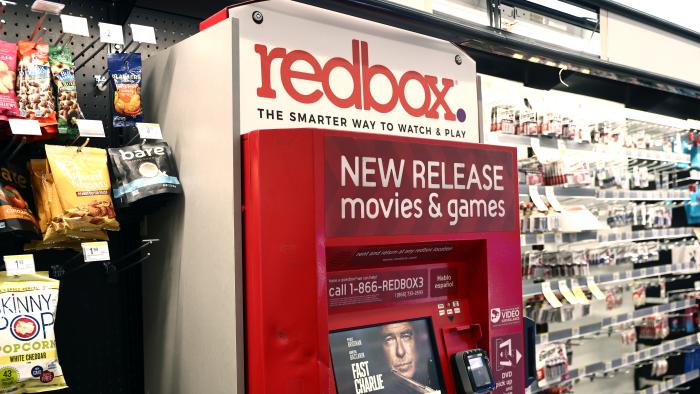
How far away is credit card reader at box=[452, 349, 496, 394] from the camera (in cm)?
197

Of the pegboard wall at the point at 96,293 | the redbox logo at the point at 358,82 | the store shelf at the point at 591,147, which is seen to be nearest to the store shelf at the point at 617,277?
the store shelf at the point at 591,147

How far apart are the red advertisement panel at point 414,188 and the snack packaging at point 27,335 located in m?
0.80

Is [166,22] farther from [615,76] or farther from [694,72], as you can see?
[694,72]

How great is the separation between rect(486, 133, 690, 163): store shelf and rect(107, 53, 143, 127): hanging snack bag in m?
1.92

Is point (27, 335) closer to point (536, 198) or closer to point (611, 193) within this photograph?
point (536, 198)

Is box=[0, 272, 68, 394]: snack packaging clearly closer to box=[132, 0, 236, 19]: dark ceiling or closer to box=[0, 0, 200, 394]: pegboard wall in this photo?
box=[0, 0, 200, 394]: pegboard wall

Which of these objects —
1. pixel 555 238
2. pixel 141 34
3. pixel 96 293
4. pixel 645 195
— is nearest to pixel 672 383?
pixel 645 195

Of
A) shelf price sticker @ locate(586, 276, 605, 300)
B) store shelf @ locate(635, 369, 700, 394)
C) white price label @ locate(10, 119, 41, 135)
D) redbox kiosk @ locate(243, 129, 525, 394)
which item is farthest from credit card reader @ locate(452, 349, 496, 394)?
store shelf @ locate(635, 369, 700, 394)

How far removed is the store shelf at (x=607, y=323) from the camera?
362 cm

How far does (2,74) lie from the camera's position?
5.70 ft

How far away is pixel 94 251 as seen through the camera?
71.2 inches

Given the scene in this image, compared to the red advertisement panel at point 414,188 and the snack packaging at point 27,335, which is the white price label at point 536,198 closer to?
the red advertisement panel at point 414,188

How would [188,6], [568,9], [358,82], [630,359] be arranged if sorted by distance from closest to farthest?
[358,82] → [188,6] → [568,9] → [630,359]

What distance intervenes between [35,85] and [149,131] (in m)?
0.33
